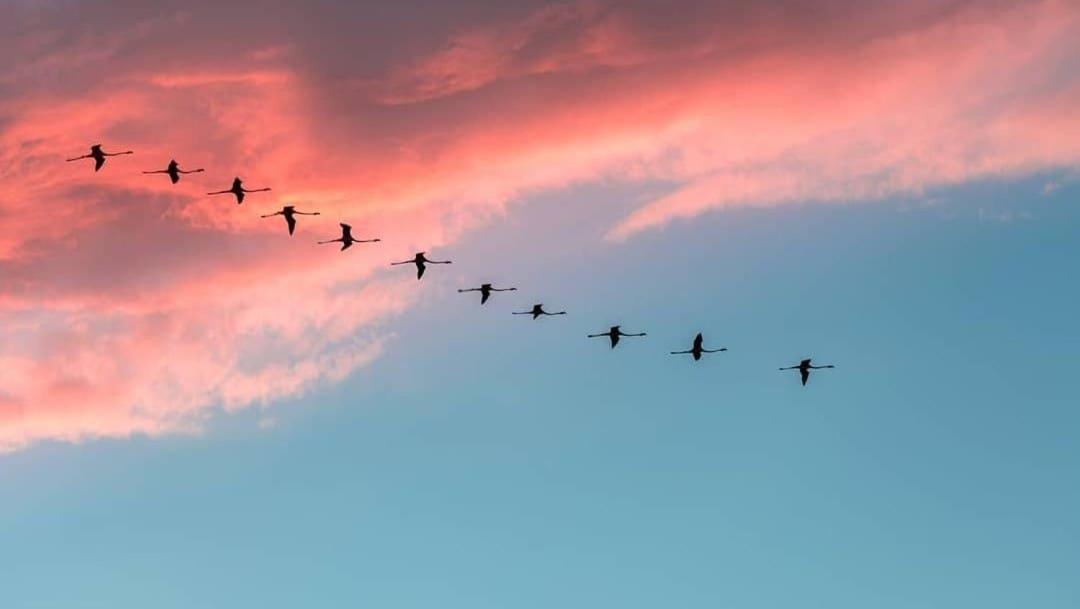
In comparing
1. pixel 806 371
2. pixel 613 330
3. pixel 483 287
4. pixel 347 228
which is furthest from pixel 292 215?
pixel 806 371

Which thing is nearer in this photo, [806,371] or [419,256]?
[419,256]

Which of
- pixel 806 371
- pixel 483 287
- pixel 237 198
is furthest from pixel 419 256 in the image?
pixel 806 371

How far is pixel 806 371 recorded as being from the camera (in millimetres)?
142500

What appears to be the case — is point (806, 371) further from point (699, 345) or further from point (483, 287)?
point (483, 287)

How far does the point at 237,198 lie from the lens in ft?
428

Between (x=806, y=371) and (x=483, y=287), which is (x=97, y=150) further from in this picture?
(x=806, y=371)

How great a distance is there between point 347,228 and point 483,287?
13.1 metres

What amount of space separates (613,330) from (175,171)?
4082 cm

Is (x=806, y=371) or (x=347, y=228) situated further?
(x=806, y=371)

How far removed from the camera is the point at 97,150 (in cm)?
13838

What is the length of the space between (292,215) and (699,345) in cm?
3740

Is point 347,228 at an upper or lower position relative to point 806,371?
upper

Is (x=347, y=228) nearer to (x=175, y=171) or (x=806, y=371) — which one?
(x=175, y=171)

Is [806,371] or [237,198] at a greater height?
[237,198]
